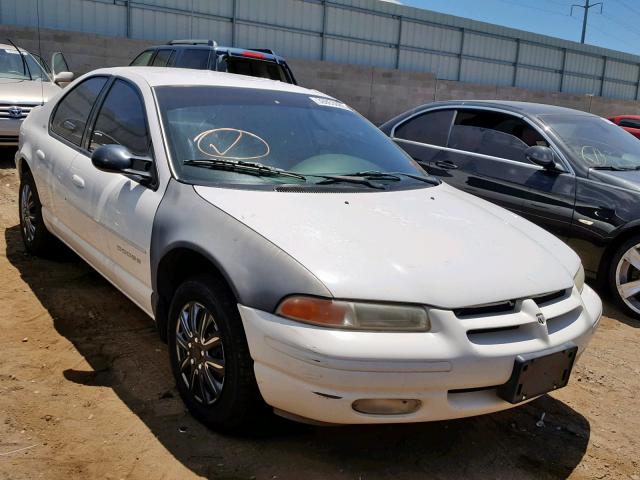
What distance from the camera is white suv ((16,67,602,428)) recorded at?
233 centimetres

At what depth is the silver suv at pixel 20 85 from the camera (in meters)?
8.04

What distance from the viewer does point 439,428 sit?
2988mm

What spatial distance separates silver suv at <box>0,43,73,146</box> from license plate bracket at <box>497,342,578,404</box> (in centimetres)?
711

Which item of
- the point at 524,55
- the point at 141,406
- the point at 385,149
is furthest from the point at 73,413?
the point at 524,55

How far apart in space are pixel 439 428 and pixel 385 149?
1758mm

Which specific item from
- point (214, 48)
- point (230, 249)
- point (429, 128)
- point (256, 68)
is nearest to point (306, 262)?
point (230, 249)

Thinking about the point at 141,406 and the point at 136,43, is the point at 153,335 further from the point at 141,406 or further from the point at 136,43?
the point at 136,43

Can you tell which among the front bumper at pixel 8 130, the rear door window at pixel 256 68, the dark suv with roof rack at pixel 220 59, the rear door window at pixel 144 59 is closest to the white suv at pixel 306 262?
the front bumper at pixel 8 130

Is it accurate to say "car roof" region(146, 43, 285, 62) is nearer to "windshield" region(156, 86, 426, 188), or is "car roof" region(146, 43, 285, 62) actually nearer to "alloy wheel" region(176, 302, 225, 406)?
"windshield" region(156, 86, 426, 188)

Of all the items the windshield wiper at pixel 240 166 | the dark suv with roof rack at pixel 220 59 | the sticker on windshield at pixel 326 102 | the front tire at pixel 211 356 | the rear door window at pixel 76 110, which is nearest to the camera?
the front tire at pixel 211 356

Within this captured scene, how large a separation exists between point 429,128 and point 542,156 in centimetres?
150

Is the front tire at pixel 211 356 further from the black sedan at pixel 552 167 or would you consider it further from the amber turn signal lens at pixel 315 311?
the black sedan at pixel 552 167

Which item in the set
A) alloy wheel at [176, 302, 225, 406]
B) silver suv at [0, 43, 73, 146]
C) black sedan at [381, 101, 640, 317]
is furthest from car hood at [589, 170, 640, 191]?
silver suv at [0, 43, 73, 146]

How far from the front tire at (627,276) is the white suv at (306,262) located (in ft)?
6.20
